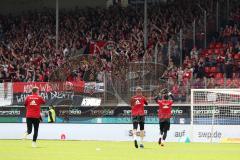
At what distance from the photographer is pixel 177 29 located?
4388cm

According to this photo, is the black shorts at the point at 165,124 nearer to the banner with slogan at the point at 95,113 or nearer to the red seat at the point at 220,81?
the red seat at the point at 220,81

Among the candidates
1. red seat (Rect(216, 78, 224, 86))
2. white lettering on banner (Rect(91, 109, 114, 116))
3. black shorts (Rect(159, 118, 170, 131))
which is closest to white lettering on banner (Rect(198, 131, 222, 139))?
red seat (Rect(216, 78, 224, 86))

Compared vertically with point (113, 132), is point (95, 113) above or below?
above

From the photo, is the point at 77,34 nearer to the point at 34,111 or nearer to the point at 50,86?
the point at 50,86

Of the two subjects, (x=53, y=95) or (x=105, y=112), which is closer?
(x=105, y=112)

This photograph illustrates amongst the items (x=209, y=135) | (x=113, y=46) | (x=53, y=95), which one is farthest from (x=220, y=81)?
(x=113, y=46)

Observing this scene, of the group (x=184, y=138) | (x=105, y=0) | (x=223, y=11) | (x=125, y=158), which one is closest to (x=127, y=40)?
(x=223, y=11)

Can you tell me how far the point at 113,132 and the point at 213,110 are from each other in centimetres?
485

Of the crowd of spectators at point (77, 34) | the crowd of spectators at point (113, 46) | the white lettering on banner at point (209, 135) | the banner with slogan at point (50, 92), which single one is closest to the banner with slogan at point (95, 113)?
the banner with slogan at point (50, 92)

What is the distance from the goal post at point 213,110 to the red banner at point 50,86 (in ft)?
19.0

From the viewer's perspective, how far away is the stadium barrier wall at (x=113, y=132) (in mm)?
32719

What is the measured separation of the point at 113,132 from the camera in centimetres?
3453

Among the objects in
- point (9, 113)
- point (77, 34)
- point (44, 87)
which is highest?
point (77, 34)

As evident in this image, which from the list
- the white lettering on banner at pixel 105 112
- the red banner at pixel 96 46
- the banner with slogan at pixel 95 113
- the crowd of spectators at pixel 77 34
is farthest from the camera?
the red banner at pixel 96 46
